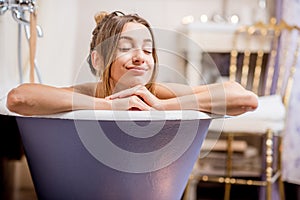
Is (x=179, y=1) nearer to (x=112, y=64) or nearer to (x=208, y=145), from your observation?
(x=208, y=145)

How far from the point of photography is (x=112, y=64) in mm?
1115

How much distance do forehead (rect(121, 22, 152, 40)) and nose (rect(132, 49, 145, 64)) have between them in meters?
0.03

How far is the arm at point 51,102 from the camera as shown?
1.07 m

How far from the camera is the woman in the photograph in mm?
1076

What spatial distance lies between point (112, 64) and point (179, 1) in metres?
1.93

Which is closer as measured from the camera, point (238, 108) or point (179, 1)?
point (238, 108)

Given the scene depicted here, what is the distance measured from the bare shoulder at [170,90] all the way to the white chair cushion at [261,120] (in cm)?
93

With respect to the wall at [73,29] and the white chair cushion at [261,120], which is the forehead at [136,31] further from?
the white chair cushion at [261,120]

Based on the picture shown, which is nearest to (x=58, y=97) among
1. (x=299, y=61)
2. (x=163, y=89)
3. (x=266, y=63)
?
(x=163, y=89)

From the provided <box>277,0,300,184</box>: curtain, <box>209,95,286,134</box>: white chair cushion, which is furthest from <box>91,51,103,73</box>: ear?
<box>277,0,300,184</box>: curtain

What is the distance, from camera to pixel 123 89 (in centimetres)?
114

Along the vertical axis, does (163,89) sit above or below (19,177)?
above

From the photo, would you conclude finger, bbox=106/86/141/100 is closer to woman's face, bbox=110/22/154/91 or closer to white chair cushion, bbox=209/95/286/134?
woman's face, bbox=110/22/154/91

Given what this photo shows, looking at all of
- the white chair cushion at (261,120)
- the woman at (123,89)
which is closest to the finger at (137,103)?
the woman at (123,89)
